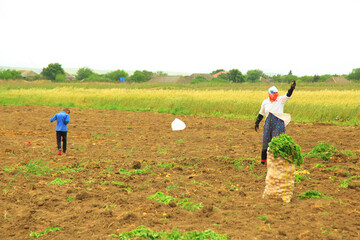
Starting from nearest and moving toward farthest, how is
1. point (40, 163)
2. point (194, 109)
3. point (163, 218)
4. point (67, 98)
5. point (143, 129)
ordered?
1. point (163, 218)
2. point (40, 163)
3. point (143, 129)
4. point (194, 109)
5. point (67, 98)

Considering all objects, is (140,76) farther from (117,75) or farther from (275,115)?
(275,115)

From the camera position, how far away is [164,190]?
5.66m

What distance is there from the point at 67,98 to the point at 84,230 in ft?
68.7

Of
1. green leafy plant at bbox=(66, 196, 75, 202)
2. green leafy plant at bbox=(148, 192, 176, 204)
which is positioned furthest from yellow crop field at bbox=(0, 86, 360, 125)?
green leafy plant at bbox=(66, 196, 75, 202)

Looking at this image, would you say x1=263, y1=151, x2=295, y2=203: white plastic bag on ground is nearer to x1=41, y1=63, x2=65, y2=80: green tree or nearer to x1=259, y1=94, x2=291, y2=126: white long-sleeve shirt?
x1=259, y1=94, x2=291, y2=126: white long-sleeve shirt

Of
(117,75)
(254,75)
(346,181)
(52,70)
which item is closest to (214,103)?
(346,181)

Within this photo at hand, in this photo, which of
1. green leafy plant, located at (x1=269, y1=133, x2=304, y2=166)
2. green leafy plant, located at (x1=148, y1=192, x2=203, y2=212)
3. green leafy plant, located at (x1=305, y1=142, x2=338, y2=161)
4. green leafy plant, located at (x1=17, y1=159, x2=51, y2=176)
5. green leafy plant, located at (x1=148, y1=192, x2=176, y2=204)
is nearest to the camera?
green leafy plant, located at (x1=148, y1=192, x2=203, y2=212)

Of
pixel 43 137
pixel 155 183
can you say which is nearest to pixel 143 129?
pixel 43 137

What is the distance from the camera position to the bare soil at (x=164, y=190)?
4.08m

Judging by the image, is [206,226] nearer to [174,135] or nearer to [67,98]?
[174,135]

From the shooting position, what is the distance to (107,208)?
15.5ft

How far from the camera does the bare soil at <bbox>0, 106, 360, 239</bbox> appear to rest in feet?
13.4

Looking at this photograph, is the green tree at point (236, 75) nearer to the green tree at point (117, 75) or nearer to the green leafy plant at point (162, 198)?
the green tree at point (117, 75)

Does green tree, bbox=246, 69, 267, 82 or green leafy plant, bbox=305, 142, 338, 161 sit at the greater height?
green tree, bbox=246, 69, 267, 82
